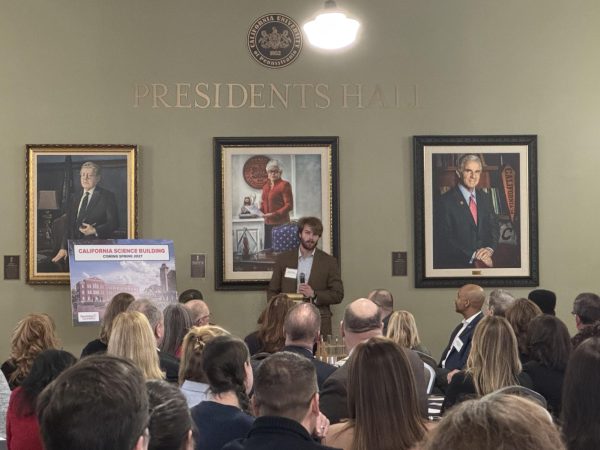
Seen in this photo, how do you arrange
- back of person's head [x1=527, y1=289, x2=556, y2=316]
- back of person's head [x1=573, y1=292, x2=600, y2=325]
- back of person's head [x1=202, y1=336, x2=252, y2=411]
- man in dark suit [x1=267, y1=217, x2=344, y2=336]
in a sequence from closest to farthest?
back of person's head [x1=202, y1=336, x2=252, y2=411], back of person's head [x1=573, y1=292, x2=600, y2=325], back of person's head [x1=527, y1=289, x2=556, y2=316], man in dark suit [x1=267, y1=217, x2=344, y2=336]

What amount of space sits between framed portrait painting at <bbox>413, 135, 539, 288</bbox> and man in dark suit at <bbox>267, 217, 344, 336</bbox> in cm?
100

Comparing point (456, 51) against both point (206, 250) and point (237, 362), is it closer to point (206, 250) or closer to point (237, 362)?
point (206, 250)

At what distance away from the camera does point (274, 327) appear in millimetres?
6309

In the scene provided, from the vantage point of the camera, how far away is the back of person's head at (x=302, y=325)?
205 inches

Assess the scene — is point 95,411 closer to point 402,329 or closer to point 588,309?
point 402,329

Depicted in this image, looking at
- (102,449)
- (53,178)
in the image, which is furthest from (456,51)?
(102,449)

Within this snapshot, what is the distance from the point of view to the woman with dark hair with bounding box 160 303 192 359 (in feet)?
→ 19.8

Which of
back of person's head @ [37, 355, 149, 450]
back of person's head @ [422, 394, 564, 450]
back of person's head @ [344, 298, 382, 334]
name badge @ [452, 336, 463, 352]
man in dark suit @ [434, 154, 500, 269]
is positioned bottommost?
name badge @ [452, 336, 463, 352]

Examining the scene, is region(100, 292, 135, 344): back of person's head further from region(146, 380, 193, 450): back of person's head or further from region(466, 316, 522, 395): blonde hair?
region(146, 380, 193, 450): back of person's head

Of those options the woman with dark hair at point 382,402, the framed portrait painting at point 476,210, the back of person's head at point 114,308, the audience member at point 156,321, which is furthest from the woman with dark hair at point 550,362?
the framed portrait painting at point 476,210

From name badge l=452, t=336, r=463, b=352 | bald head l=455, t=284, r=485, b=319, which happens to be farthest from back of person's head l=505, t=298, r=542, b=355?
bald head l=455, t=284, r=485, b=319

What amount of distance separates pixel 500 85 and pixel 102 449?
8.30m

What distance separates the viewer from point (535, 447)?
1.29 meters

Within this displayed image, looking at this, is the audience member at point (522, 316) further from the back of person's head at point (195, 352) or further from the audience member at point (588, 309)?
the back of person's head at point (195, 352)
